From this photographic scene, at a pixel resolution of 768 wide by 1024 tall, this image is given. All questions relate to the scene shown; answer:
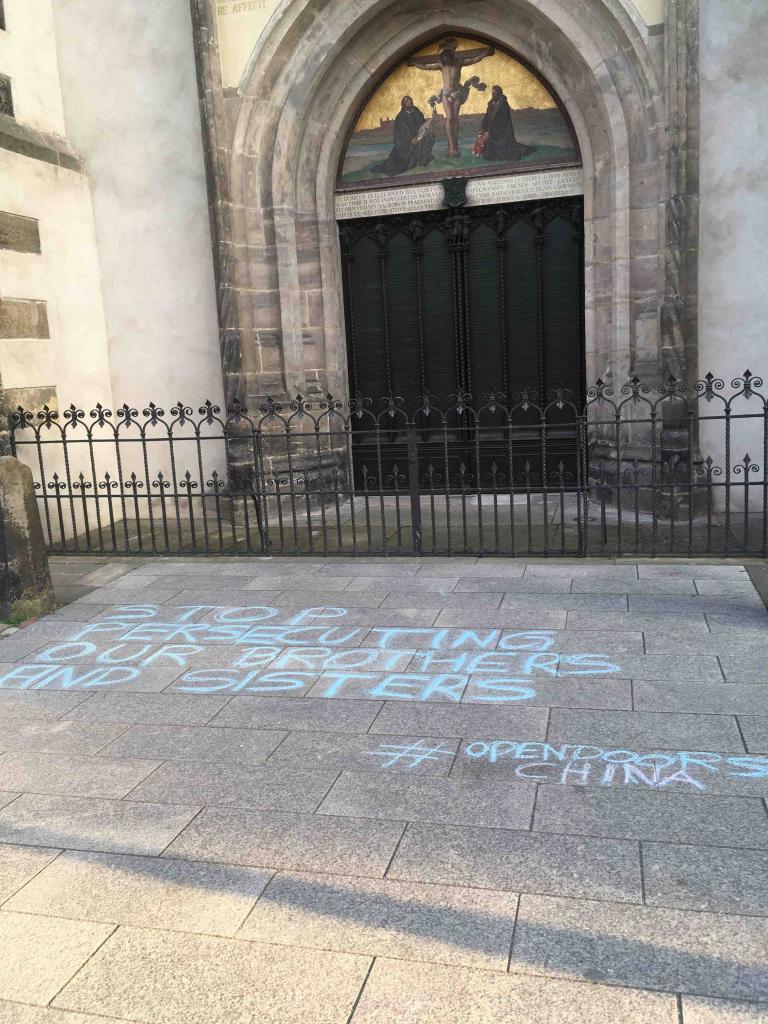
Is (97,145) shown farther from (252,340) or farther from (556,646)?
(556,646)

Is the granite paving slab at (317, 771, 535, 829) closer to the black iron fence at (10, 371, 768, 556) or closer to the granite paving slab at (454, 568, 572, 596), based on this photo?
the granite paving slab at (454, 568, 572, 596)

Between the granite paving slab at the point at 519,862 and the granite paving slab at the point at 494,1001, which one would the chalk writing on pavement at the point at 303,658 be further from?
the granite paving slab at the point at 494,1001

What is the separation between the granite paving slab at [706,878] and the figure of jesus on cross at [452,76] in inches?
337

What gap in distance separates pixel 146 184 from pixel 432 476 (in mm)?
4865

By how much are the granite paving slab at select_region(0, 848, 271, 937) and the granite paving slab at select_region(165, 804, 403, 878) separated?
92mm

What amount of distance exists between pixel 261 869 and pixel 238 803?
1.77ft

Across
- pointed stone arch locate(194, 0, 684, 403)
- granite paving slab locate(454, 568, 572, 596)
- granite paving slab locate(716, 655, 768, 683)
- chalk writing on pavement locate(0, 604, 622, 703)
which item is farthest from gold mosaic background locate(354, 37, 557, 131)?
granite paving slab locate(716, 655, 768, 683)

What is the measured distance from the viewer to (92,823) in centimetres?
379

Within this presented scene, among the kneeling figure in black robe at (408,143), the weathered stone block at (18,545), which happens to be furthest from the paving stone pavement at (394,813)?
the kneeling figure in black robe at (408,143)

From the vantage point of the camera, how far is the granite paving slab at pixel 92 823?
3625 millimetres

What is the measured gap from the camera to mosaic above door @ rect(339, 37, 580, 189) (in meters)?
9.80

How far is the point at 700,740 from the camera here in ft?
13.7

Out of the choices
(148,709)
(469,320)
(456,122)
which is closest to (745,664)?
(148,709)

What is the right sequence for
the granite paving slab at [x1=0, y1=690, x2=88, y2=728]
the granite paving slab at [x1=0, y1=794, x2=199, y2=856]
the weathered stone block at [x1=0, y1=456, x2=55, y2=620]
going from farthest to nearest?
the weathered stone block at [x1=0, y1=456, x2=55, y2=620] → the granite paving slab at [x1=0, y1=690, x2=88, y2=728] → the granite paving slab at [x1=0, y1=794, x2=199, y2=856]
